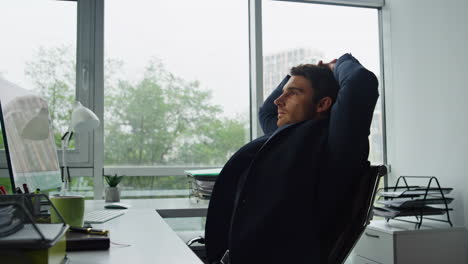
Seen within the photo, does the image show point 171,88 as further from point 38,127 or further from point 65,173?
point 38,127

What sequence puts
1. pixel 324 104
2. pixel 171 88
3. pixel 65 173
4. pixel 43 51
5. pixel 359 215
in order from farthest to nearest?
1. pixel 171 88
2. pixel 43 51
3. pixel 65 173
4. pixel 324 104
5. pixel 359 215

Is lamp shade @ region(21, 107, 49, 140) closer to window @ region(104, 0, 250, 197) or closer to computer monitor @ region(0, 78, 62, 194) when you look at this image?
computer monitor @ region(0, 78, 62, 194)

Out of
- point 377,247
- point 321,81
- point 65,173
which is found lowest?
point 377,247

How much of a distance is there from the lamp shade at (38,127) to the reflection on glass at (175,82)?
1.14 metres

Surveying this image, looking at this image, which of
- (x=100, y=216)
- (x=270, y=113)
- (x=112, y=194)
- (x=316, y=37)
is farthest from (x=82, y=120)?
(x=316, y=37)

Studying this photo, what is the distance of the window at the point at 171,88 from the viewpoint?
9.46 ft

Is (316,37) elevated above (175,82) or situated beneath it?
elevated above

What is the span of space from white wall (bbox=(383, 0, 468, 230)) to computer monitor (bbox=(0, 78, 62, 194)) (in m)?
2.13

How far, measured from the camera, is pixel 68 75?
9.13 ft

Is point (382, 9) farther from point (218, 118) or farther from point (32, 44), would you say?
point (32, 44)

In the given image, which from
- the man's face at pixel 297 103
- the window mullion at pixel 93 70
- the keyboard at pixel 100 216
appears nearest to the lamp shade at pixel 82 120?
the keyboard at pixel 100 216

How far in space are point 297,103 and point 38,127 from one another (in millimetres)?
923

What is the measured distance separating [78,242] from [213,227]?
2.17 feet

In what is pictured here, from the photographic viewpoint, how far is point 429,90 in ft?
9.43
